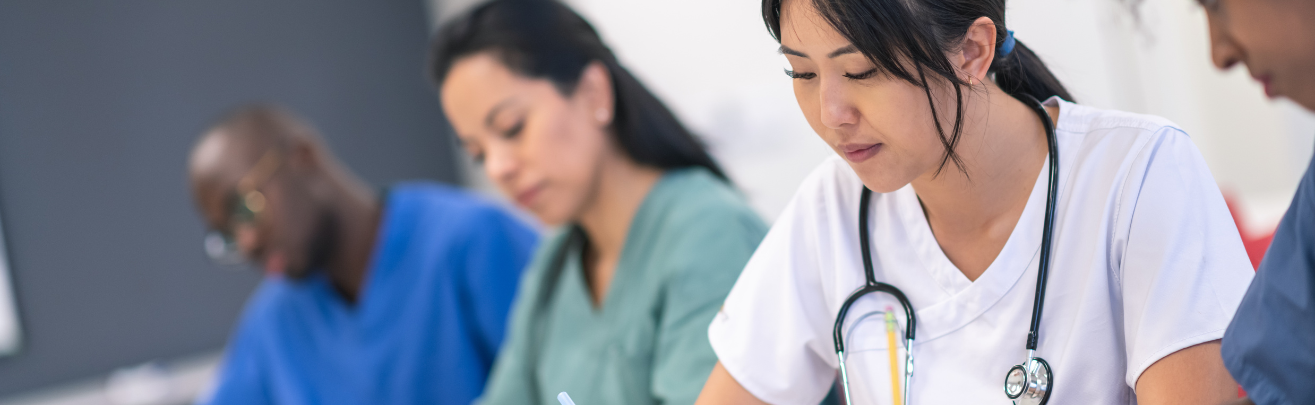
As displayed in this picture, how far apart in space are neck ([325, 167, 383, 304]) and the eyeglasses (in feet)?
0.46

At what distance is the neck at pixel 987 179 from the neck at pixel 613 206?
0.61m

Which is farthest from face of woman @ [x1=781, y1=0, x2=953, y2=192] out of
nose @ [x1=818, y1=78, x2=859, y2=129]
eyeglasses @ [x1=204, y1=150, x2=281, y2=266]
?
eyeglasses @ [x1=204, y1=150, x2=281, y2=266]

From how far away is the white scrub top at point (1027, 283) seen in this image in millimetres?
644

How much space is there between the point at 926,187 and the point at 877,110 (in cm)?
14

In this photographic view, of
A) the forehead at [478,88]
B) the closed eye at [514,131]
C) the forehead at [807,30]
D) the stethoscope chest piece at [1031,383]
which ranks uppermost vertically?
the forehead at [478,88]

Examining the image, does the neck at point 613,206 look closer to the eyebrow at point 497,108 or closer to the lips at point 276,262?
the eyebrow at point 497,108

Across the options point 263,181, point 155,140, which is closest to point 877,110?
point 263,181

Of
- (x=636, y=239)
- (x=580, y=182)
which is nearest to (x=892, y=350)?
(x=636, y=239)

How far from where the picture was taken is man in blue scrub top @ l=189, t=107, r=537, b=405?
71.3 inches

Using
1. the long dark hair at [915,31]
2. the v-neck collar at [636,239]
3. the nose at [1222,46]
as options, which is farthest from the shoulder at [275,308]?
the nose at [1222,46]

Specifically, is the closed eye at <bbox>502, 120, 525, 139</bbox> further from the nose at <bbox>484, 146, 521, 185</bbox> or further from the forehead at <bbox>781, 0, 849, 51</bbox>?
the forehead at <bbox>781, 0, 849, 51</bbox>

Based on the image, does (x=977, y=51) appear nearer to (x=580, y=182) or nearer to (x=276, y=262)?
(x=580, y=182)

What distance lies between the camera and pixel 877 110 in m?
0.67

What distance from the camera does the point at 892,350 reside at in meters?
0.78
